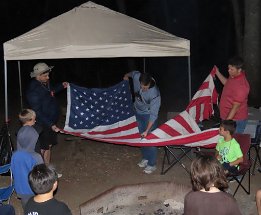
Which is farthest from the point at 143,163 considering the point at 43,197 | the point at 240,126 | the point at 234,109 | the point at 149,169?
the point at 43,197

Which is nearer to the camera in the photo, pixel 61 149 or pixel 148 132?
pixel 148 132

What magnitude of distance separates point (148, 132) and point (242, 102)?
1.49 metres

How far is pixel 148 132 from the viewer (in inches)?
281

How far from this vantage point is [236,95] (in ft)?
22.1

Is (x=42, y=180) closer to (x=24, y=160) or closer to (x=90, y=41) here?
(x=24, y=160)

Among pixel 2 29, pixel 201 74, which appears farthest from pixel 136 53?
pixel 2 29

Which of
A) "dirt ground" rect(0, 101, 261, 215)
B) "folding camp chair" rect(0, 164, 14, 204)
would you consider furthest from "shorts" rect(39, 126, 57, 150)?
"folding camp chair" rect(0, 164, 14, 204)

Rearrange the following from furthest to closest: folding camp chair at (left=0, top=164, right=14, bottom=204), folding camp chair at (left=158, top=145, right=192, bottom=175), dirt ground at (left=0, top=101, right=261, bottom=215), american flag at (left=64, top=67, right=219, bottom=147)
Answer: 1. folding camp chair at (left=158, top=145, right=192, bottom=175)
2. american flag at (left=64, top=67, right=219, bottom=147)
3. dirt ground at (left=0, top=101, right=261, bottom=215)
4. folding camp chair at (left=0, top=164, right=14, bottom=204)

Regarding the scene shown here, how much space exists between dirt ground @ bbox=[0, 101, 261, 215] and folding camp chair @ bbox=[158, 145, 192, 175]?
0.32 feet

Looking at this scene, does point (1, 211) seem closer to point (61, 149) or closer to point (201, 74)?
point (61, 149)

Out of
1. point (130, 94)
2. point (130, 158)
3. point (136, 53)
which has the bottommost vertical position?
point (130, 158)

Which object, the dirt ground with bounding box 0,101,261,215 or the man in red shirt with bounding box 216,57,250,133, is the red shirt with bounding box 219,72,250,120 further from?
the dirt ground with bounding box 0,101,261,215

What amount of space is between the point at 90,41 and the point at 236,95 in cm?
234

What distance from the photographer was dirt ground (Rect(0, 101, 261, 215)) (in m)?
6.50
